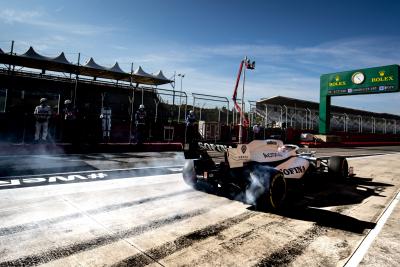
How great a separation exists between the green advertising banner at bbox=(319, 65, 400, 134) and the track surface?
19.0m

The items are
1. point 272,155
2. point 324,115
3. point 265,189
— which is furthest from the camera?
point 324,115

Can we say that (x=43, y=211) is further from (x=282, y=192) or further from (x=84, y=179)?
(x=282, y=192)

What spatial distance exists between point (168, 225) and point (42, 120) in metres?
9.21

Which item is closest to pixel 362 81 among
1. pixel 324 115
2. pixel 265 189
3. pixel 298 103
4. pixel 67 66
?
pixel 324 115

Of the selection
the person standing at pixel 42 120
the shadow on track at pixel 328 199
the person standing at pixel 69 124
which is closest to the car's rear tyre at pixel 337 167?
the shadow on track at pixel 328 199

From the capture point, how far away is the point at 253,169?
4695 millimetres

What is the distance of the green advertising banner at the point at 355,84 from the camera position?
21422mm

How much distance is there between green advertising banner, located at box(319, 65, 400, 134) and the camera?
2142cm

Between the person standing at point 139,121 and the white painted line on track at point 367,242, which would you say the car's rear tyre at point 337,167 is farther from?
the person standing at point 139,121

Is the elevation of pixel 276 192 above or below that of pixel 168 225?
above

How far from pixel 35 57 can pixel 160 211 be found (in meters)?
25.4

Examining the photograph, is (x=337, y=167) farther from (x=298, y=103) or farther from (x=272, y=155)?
(x=298, y=103)

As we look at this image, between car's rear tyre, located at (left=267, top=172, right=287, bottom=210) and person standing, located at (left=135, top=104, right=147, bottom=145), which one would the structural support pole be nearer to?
person standing, located at (left=135, top=104, right=147, bottom=145)

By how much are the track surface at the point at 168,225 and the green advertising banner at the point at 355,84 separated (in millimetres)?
18959
